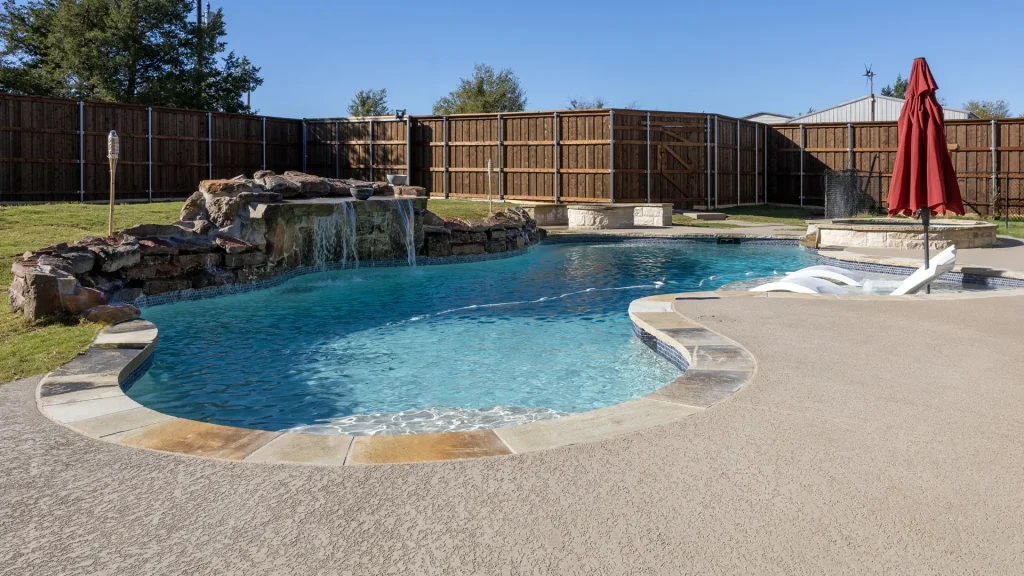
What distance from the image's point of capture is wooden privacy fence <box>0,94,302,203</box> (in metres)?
20.0

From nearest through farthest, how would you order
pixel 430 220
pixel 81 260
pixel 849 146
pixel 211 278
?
pixel 81 260 → pixel 211 278 → pixel 430 220 → pixel 849 146

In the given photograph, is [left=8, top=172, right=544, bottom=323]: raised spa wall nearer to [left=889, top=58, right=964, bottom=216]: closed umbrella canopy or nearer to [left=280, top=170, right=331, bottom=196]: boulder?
[left=280, top=170, right=331, bottom=196]: boulder

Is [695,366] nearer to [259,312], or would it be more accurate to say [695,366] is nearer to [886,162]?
[259,312]

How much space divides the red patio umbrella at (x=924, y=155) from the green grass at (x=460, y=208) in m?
10.5

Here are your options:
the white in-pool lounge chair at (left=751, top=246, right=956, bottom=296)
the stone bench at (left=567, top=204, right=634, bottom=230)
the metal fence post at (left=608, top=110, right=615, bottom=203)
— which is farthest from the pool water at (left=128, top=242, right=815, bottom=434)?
the metal fence post at (left=608, top=110, right=615, bottom=203)

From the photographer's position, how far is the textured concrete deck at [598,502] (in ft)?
8.29

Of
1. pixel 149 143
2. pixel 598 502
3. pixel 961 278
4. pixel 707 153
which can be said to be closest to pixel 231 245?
pixel 598 502

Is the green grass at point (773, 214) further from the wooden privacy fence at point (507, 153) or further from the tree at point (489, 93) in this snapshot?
the tree at point (489, 93)

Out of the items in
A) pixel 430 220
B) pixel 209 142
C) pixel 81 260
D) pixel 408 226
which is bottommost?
pixel 81 260

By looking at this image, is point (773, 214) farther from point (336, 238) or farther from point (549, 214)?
point (336, 238)

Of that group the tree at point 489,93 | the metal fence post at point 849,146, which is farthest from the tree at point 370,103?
the metal fence post at point 849,146

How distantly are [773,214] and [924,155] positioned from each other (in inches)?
579

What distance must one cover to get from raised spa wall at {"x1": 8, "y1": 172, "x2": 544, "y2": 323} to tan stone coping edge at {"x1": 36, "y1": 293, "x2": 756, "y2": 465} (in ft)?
6.78

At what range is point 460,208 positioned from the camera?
19.6 m
